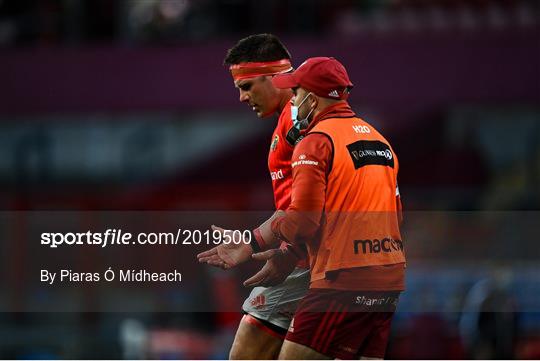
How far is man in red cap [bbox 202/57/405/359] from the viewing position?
555 centimetres

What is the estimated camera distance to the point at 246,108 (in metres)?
18.2

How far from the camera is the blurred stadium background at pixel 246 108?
41.6ft

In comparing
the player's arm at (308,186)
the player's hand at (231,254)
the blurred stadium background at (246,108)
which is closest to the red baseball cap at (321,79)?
the player's arm at (308,186)

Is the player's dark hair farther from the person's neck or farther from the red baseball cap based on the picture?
the red baseball cap

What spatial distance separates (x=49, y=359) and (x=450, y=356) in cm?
380

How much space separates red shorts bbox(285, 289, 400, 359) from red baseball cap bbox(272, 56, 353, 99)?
2.83 feet

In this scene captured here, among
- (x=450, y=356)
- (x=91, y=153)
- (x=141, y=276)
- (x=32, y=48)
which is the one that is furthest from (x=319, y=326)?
(x=91, y=153)

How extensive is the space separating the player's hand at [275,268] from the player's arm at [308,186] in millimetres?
326

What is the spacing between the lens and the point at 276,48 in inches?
240

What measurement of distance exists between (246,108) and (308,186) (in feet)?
41.8

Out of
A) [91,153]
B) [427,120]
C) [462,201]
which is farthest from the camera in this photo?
[91,153]

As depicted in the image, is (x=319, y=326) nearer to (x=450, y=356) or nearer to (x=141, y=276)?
(x=141, y=276)

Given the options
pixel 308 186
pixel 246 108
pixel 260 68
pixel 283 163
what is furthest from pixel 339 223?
pixel 246 108

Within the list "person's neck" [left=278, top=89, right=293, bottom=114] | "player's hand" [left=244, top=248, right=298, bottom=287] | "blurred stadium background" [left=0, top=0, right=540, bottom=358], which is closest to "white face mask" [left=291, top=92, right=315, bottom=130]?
"person's neck" [left=278, top=89, right=293, bottom=114]
